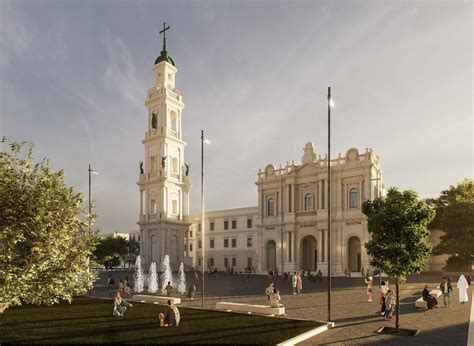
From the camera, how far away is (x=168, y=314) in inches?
697

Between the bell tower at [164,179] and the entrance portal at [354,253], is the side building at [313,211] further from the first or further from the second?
the bell tower at [164,179]

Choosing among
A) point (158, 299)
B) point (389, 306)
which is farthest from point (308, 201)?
point (389, 306)

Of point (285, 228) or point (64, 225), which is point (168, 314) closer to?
point (64, 225)

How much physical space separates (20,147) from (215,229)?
2648 inches

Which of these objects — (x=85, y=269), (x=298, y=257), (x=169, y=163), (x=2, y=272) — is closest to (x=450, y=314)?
(x=85, y=269)

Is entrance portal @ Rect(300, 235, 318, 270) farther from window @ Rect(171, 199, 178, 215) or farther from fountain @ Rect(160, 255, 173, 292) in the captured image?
window @ Rect(171, 199, 178, 215)

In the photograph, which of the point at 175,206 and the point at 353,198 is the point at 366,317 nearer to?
the point at 353,198

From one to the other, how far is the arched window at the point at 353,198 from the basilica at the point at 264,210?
138mm

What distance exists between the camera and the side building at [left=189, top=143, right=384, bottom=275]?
56000 mm

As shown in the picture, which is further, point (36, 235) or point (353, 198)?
point (353, 198)

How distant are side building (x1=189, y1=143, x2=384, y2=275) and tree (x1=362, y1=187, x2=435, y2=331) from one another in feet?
119

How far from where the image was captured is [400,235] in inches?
664

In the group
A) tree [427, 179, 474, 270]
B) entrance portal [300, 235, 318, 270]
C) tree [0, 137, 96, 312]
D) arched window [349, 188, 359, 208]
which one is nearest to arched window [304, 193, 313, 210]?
entrance portal [300, 235, 318, 270]

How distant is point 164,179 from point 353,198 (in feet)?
101
